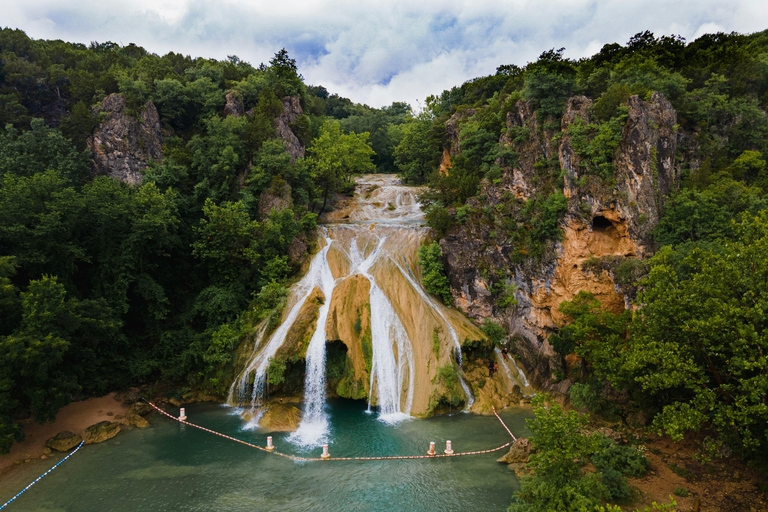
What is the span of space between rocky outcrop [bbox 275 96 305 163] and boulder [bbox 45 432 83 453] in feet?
77.0

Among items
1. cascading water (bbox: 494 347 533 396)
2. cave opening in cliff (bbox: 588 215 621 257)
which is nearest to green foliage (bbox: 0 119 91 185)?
cascading water (bbox: 494 347 533 396)

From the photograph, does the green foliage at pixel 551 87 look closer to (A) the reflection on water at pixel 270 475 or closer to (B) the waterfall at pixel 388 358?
(B) the waterfall at pixel 388 358

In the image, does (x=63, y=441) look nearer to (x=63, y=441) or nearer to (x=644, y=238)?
A: (x=63, y=441)

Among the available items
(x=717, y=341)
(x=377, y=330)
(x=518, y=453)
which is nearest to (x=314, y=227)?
(x=377, y=330)

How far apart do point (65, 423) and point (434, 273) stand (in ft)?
68.9

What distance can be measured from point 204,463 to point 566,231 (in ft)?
69.6

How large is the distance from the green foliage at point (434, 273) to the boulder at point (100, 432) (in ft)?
60.6

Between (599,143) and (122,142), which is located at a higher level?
(122,142)

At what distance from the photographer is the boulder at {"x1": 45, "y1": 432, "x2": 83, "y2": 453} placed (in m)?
17.7

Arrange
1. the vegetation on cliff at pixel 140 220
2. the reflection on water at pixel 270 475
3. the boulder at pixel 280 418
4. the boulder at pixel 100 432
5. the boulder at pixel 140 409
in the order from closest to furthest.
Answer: the reflection on water at pixel 270 475, the boulder at pixel 100 432, the vegetation on cliff at pixel 140 220, the boulder at pixel 280 418, the boulder at pixel 140 409

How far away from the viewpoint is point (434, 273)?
26.7 m

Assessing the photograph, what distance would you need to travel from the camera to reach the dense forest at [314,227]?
1273 cm

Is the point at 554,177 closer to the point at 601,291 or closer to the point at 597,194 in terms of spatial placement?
the point at 597,194

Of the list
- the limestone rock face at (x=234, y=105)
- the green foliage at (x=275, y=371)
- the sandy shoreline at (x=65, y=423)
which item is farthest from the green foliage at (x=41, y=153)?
the green foliage at (x=275, y=371)
